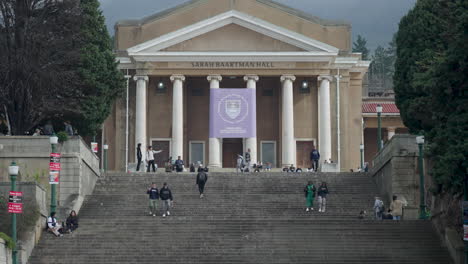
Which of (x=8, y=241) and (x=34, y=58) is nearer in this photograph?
(x=8, y=241)

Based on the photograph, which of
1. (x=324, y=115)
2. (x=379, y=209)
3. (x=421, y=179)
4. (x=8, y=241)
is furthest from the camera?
(x=324, y=115)

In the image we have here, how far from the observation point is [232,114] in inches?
2388

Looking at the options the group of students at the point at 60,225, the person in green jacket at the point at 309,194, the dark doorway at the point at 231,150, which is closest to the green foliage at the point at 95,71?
the dark doorway at the point at 231,150

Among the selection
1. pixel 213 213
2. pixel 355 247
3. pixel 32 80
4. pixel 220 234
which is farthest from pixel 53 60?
pixel 355 247

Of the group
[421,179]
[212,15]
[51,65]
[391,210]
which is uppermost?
[212,15]

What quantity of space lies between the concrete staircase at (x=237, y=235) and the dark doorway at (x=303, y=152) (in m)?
18.9

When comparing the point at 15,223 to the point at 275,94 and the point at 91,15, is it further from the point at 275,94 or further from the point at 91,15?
the point at 275,94

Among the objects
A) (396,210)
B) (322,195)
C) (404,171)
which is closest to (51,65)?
(322,195)

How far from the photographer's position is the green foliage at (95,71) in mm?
55156

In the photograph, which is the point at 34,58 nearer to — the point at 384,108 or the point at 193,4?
the point at 193,4

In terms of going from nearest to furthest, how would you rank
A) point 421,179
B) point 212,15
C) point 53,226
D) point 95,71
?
point 53,226
point 421,179
point 95,71
point 212,15

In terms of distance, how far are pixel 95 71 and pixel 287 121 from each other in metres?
13.3

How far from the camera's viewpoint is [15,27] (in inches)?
2007

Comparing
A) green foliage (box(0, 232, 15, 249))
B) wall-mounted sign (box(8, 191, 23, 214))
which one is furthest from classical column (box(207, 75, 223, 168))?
green foliage (box(0, 232, 15, 249))
